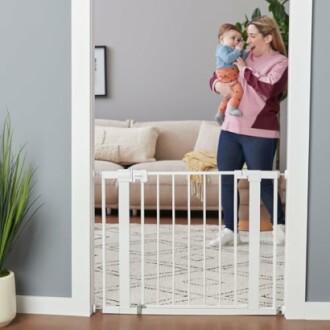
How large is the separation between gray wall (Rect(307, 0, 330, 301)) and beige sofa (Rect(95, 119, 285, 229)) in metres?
2.24

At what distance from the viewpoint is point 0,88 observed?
2701mm

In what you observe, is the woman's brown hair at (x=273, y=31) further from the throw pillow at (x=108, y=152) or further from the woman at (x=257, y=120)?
the throw pillow at (x=108, y=152)

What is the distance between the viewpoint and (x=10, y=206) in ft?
8.46

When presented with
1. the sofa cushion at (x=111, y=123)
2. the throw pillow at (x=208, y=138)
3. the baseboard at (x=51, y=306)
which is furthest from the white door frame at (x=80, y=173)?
the sofa cushion at (x=111, y=123)

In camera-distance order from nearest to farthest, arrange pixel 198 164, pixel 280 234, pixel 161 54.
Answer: pixel 280 234 < pixel 198 164 < pixel 161 54

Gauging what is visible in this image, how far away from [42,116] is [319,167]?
3.73ft

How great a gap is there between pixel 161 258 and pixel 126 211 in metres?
1.17

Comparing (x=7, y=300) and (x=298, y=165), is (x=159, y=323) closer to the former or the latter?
(x=7, y=300)

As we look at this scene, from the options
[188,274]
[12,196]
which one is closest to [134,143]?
[188,274]

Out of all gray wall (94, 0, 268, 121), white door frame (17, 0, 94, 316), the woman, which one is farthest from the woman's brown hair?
gray wall (94, 0, 268, 121)

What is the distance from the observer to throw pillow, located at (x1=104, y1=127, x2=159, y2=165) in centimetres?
563

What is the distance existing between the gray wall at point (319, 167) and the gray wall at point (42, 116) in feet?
3.22

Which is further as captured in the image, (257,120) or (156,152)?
(156,152)

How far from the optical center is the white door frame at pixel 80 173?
2605 mm
